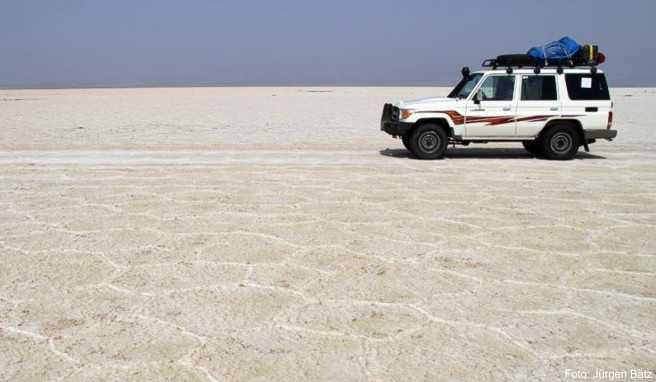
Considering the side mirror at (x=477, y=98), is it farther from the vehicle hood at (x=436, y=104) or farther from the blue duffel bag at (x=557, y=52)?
the blue duffel bag at (x=557, y=52)

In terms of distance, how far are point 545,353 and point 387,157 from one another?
8.36m

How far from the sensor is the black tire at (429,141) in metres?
11.1

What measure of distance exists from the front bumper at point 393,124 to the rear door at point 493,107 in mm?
1127

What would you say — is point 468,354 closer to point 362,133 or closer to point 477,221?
point 477,221

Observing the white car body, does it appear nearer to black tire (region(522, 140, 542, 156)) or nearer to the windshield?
the windshield

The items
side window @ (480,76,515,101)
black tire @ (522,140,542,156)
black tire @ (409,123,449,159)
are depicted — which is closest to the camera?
side window @ (480,76,515,101)

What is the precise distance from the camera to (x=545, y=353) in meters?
3.43

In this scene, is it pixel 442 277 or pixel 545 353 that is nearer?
pixel 545 353

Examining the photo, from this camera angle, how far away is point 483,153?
12.5m

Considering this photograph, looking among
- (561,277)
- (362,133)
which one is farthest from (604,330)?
(362,133)

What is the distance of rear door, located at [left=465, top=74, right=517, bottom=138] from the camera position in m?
11.0

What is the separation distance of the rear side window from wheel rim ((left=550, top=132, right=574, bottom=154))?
706 millimetres

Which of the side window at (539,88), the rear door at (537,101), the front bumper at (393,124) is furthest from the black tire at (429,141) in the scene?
the side window at (539,88)

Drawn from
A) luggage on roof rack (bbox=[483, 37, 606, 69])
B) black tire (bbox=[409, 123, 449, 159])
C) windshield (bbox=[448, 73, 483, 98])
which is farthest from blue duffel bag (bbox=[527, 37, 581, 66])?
black tire (bbox=[409, 123, 449, 159])
